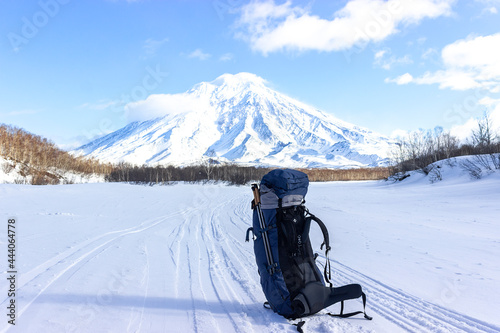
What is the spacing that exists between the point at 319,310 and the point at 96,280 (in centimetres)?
284

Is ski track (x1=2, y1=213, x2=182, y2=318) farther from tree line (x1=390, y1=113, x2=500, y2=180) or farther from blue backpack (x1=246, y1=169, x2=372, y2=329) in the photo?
tree line (x1=390, y1=113, x2=500, y2=180)

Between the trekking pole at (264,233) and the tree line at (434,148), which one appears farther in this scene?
the tree line at (434,148)

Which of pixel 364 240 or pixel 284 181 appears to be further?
pixel 364 240

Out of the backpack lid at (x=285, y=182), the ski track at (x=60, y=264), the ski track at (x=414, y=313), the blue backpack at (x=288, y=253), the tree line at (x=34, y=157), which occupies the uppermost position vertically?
the tree line at (x=34, y=157)

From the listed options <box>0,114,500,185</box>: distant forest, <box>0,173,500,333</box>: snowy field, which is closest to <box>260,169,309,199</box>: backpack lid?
<box>0,173,500,333</box>: snowy field

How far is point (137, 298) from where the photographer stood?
3098 millimetres

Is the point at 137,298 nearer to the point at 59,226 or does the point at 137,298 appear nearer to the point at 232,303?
the point at 232,303

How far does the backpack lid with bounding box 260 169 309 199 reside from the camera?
9.26ft

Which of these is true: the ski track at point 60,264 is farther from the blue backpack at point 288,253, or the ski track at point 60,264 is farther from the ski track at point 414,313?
the ski track at point 414,313

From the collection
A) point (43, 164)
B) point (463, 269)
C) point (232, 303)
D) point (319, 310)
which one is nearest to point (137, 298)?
point (232, 303)

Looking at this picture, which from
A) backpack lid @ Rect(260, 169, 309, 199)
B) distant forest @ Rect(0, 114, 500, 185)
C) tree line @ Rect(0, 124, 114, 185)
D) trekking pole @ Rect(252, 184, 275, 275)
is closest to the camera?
trekking pole @ Rect(252, 184, 275, 275)

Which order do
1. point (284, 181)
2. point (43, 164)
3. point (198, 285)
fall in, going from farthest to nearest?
point (43, 164) < point (198, 285) < point (284, 181)

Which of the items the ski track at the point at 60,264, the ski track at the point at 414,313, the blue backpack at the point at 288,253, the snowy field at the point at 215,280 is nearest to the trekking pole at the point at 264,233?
the blue backpack at the point at 288,253

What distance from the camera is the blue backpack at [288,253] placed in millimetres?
2613
